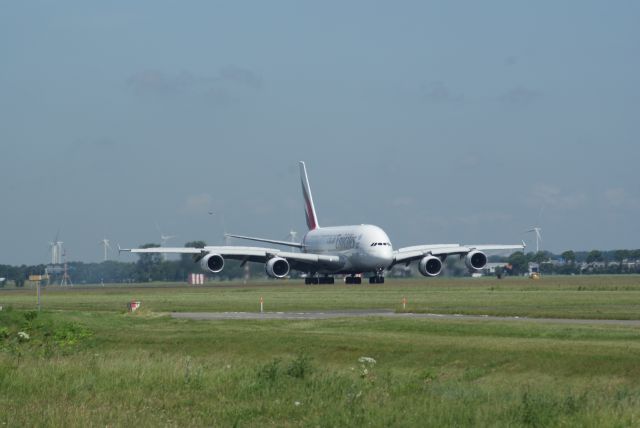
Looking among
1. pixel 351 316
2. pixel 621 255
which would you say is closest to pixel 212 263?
pixel 351 316

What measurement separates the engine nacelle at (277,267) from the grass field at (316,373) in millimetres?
52463

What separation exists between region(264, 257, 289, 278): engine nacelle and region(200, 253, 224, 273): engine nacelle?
13.4 ft

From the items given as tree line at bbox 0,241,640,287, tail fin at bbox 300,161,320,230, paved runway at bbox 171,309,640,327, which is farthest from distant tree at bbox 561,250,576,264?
paved runway at bbox 171,309,640,327

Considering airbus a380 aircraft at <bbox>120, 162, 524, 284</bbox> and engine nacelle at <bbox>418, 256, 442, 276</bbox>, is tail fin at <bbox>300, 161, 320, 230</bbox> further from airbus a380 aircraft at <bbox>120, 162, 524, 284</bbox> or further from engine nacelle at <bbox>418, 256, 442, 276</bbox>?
engine nacelle at <bbox>418, 256, 442, 276</bbox>

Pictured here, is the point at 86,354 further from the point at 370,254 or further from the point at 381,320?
the point at 370,254

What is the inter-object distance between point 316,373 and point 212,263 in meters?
71.1

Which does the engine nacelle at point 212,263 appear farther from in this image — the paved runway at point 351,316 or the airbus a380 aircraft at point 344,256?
the paved runway at point 351,316

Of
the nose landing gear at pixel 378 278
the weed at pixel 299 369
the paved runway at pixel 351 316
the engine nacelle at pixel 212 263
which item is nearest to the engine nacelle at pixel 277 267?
the engine nacelle at pixel 212 263

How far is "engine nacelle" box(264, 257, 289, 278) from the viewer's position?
323 feet

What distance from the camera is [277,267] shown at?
98.8 m

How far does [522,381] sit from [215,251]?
72252 mm

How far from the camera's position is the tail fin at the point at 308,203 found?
123006mm

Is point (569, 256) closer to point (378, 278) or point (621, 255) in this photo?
point (621, 255)

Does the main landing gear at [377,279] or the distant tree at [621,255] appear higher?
the distant tree at [621,255]
